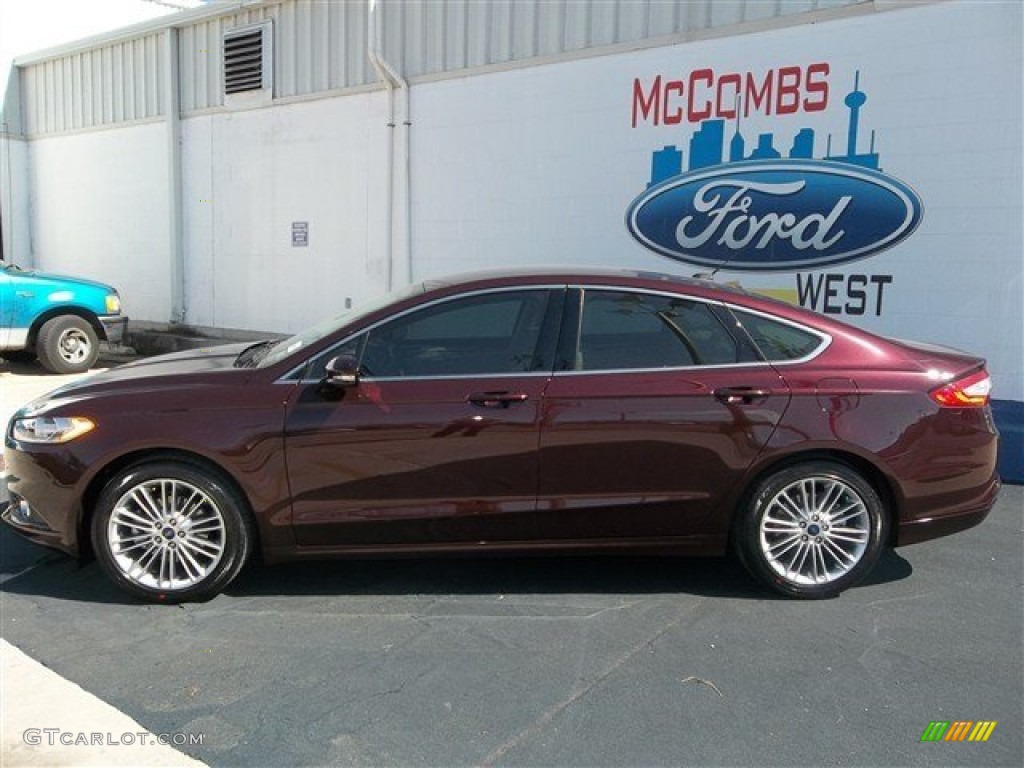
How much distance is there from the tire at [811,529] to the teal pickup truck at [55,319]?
9343 mm

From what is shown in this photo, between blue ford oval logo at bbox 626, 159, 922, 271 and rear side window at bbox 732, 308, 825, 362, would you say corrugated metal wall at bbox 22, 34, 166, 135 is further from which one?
rear side window at bbox 732, 308, 825, 362

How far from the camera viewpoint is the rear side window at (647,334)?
13.0 ft

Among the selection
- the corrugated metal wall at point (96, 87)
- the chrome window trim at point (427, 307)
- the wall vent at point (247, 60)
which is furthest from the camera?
the corrugated metal wall at point (96, 87)

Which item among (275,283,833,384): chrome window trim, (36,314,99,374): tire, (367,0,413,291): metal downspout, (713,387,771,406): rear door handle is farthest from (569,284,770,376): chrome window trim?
(36,314,99,374): tire

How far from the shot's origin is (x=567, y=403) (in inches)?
151

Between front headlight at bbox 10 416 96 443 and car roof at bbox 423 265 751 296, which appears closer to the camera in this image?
front headlight at bbox 10 416 96 443

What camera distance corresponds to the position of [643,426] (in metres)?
3.85

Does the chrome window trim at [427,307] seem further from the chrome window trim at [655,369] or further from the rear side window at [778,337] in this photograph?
the rear side window at [778,337]

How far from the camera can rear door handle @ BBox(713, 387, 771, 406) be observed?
3883mm

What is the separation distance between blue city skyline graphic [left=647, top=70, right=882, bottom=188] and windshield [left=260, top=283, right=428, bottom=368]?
4.92 m

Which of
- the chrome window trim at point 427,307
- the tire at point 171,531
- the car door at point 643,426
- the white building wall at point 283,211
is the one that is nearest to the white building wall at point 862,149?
the white building wall at point 283,211

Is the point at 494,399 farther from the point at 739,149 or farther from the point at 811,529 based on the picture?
the point at 739,149

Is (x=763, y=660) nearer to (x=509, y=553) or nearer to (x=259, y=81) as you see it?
(x=509, y=553)

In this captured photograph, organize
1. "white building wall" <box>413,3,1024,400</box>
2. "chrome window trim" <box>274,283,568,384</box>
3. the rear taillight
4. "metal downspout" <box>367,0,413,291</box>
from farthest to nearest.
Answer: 1. "metal downspout" <box>367,0,413,291</box>
2. "white building wall" <box>413,3,1024,400</box>
3. the rear taillight
4. "chrome window trim" <box>274,283,568,384</box>
